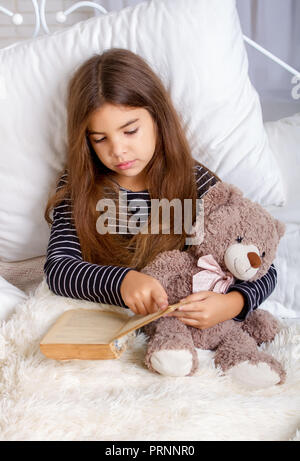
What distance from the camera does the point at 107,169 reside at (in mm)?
1152

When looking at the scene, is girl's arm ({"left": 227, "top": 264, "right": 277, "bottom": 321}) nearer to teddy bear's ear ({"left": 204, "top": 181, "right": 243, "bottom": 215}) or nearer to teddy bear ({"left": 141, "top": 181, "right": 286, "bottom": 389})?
teddy bear ({"left": 141, "top": 181, "right": 286, "bottom": 389})

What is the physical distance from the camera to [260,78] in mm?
1761

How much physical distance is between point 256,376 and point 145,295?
0.23 m

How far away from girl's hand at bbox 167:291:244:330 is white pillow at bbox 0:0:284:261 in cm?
39

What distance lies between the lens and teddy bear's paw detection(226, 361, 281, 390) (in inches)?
32.1

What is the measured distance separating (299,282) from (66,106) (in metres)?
0.65

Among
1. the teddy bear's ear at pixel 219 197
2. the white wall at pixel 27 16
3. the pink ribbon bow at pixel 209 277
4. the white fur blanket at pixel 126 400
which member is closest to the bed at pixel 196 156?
the white fur blanket at pixel 126 400

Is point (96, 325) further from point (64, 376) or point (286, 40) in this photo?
point (286, 40)

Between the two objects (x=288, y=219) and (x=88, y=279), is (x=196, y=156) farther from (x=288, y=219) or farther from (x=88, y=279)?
(x=88, y=279)

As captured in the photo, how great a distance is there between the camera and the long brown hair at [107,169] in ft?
3.29

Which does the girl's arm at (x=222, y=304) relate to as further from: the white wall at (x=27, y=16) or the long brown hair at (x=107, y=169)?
the white wall at (x=27, y=16)

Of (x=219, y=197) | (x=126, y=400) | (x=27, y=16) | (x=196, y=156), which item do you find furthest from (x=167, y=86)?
(x=27, y=16)

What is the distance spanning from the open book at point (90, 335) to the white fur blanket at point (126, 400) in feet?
0.14

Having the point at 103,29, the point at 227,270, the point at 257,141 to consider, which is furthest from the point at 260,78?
the point at 227,270
